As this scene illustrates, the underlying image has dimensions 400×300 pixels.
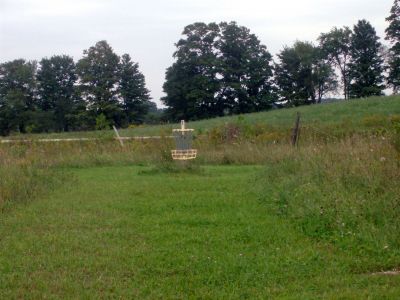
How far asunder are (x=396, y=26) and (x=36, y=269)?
218 feet

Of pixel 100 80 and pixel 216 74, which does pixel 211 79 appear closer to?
pixel 216 74

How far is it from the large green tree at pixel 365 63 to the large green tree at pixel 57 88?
37586mm

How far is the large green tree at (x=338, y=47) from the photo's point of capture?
75.7 metres

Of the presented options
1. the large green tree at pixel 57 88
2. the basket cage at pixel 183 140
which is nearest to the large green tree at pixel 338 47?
the large green tree at pixel 57 88

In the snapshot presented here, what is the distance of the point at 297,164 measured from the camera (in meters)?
12.1

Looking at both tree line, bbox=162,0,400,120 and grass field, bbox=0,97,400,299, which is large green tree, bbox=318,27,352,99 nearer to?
tree line, bbox=162,0,400,120

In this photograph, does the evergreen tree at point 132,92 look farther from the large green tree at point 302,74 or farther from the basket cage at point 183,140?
the basket cage at point 183,140

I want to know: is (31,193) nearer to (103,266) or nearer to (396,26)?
(103,266)

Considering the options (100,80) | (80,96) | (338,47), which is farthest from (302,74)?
(80,96)

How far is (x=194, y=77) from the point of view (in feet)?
228

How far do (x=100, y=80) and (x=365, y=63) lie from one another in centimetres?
3388

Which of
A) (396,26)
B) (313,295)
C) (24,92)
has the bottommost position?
(313,295)

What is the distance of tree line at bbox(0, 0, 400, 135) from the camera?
69.6m

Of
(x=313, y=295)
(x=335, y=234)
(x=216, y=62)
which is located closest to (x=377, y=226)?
(x=335, y=234)
